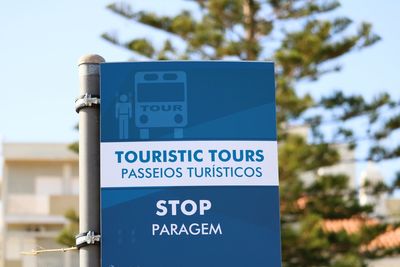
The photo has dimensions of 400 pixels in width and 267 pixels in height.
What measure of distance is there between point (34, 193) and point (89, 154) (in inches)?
1363

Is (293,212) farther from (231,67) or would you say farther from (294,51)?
(231,67)

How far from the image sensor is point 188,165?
4602 mm

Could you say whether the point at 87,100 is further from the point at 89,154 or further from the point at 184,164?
the point at 184,164

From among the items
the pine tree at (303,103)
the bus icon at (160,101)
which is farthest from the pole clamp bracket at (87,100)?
A: the pine tree at (303,103)

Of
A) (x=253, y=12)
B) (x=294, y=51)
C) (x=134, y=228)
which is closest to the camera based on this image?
(x=134, y=228)

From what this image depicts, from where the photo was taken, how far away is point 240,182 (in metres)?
4.62

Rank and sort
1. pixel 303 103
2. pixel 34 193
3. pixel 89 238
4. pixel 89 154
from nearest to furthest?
pixel 89 238 → pixel 89 154 → pixel 303 103 → pixel 34 193

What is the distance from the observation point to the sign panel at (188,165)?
456 centimetres

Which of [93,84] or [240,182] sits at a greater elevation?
[93,84]

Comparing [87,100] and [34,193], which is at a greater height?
[34,193]

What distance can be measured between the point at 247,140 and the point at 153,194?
458mm

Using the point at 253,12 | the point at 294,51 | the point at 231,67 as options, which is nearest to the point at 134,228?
the point at 231,67

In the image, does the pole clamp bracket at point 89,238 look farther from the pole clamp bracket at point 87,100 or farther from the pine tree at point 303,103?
the pine tree at point 303,103

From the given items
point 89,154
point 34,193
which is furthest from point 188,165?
point 34,193
